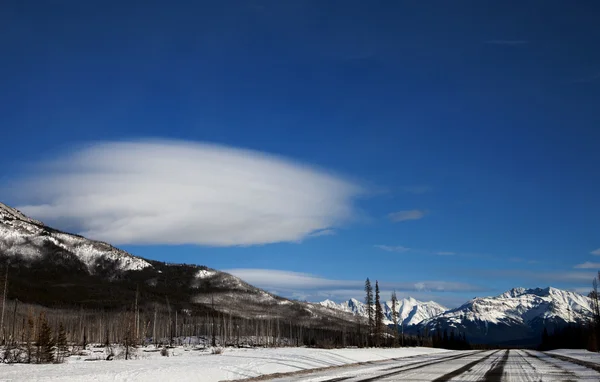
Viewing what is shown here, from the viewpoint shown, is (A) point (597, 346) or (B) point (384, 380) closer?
(B) point (384, 380)

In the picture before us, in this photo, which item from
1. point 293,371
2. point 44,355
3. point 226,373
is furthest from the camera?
point 44,355

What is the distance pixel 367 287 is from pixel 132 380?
121032 mm

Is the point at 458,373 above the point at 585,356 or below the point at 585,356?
above

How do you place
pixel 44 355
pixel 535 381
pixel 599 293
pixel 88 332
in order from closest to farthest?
pixel 535 381 < pixel 44 355 < pixel 599 293 < pixel 88 332

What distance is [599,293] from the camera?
461ft

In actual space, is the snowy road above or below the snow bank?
above

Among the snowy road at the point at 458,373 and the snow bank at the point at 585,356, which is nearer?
the snowy road at the point at 458,373

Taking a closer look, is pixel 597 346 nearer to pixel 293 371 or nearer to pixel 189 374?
pixel 293 371

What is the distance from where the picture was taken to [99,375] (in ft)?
99.4

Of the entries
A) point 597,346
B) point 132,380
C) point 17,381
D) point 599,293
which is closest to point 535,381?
point 132,380

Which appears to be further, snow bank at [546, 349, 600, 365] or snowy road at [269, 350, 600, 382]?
snow bank at [546, 349, 600, 365]

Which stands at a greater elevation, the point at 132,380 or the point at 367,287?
the point at 367,287

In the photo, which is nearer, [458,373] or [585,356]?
[458,373]

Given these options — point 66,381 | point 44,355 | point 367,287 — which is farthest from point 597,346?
point 66,381
